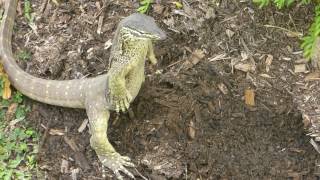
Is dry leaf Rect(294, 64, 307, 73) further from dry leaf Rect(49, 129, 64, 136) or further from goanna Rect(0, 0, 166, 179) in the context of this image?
dry leaf Rect(49, 129, 64, 136)

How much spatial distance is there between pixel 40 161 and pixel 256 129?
→ 6.13 ft

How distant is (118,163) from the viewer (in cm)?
434

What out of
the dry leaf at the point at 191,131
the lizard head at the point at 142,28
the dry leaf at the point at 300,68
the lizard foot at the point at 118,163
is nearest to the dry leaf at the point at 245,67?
the dry leaf at the point at 300,68

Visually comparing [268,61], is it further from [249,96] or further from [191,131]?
[191,131]

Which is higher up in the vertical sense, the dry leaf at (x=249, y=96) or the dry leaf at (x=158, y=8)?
the dry leaf at (x=158, y=8)

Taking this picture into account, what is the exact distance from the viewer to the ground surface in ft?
14.3

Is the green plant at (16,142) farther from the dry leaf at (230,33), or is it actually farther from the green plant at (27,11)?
the dry leaf at (230,33)

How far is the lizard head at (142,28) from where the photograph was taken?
12.6ft

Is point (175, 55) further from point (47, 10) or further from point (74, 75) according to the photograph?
point (47, 10)

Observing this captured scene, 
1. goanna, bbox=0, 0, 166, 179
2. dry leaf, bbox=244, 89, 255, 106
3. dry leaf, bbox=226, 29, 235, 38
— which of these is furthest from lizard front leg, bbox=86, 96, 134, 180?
dry leaf, bbox=226, 29, 235, 38

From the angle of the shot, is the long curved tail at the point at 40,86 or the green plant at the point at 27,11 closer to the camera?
the long curved tail at the point at 40,86

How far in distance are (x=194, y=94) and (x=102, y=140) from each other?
2.91 ft

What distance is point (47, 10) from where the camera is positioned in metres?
5.65

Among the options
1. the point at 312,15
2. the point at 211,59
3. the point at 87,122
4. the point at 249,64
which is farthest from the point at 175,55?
the point at 312,15
